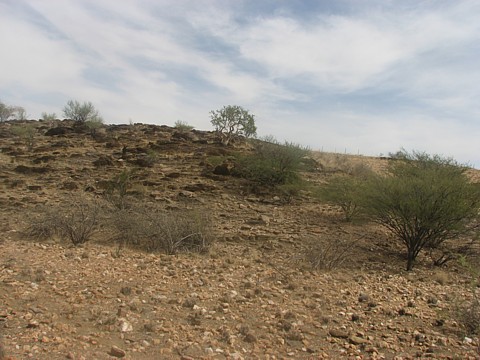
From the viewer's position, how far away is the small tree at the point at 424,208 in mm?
9031

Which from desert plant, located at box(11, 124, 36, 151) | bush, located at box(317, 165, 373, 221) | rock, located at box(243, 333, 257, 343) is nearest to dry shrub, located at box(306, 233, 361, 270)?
bush, located at box(317, 165, 373, 221)

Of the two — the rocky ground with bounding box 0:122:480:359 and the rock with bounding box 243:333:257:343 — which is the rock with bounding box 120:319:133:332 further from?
the rock with bounding box 243:333:257:343

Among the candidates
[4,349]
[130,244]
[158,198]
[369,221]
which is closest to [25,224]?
[130,244]

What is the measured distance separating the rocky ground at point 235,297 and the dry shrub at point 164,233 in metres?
0.33

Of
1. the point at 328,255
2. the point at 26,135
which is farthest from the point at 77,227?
the point at 26,135

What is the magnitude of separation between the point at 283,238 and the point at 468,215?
4.25 meters

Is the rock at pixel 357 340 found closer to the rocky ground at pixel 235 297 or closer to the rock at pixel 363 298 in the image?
the rocky ground at pixel 235 297

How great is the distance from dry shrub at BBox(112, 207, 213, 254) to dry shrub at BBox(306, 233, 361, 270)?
7.26ft

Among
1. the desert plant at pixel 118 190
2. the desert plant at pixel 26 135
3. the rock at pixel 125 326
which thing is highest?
the desert plant at pixel 26 135

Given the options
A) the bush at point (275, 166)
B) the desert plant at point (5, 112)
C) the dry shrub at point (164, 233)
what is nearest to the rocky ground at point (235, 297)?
the dry shrub at point (164, 233)

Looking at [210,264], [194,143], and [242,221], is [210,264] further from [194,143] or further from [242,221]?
[194,143]

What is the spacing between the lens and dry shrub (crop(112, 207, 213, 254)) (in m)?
8.70

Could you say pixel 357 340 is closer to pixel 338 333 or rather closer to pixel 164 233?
pixel 338 333

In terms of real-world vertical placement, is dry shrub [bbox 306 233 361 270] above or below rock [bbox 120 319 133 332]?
above
